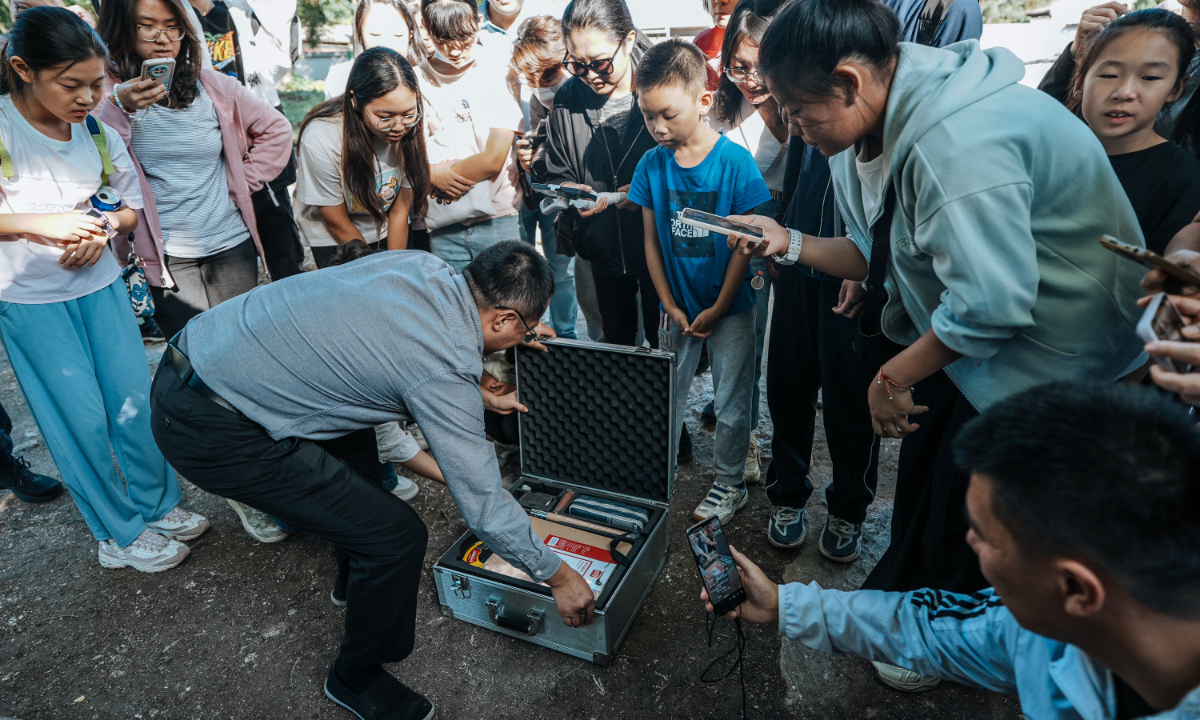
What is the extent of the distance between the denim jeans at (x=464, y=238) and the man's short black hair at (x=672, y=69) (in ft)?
3.87

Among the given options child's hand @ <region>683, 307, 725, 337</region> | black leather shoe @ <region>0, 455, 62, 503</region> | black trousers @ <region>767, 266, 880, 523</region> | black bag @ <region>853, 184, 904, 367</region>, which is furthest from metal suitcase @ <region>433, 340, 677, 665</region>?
black leather shoe @ <region>0, 455, 62, 503</region>

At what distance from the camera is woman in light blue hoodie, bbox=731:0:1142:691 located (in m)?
1.24

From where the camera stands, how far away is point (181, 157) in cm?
269

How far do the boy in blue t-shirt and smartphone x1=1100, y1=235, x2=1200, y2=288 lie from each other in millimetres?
1363

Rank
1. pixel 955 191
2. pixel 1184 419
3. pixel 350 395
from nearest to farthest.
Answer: pixel 1184 419, pixel 955 191, pixel 350 395

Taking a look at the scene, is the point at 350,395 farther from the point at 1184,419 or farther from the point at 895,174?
the point at 1184,419

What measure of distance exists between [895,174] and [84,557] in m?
3.27

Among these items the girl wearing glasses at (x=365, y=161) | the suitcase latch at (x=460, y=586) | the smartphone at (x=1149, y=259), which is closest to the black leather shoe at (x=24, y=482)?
the girl wearing glasses at (x=365, y=161)

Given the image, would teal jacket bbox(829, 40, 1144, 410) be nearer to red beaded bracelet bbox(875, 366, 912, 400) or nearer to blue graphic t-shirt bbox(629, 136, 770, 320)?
red beaded bracelet bbox(875, 366, 912, 400)

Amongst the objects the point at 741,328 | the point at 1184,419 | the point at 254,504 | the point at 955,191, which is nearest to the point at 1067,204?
the point at 955,191

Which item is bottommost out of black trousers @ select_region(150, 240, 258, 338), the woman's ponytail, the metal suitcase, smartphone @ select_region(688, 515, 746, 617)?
the metal suitcase

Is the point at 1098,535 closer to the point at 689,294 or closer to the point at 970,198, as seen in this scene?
the point at 970,198

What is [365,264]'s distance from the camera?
1.79 meters

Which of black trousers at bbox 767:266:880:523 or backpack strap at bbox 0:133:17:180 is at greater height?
backpack strap at bbox 0:133:17:180
